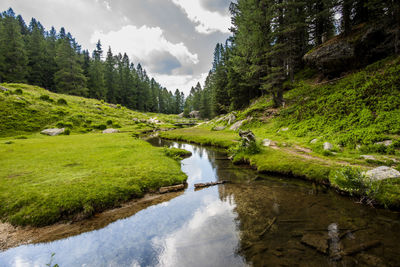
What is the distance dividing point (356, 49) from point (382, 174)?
2070 centimetres

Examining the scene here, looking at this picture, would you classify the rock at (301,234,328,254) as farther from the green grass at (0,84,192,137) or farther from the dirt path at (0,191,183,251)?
the green grass at (0,84,192,137)

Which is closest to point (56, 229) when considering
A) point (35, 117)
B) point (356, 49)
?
point (356, 49)

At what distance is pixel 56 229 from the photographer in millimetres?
6090

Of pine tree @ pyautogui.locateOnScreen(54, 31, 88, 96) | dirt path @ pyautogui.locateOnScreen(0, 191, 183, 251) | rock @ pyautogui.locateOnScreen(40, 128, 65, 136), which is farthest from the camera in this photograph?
pine tree @ pyautogui.locateOnScreen(54, 31, 88, 96)

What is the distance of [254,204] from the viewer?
7.67 m

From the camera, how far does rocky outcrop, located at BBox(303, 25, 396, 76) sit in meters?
18.4

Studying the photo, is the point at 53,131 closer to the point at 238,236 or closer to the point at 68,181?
the point at 68,181

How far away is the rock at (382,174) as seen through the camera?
705 centimetres

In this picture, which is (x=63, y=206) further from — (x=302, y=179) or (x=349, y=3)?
(x=349, y=3)

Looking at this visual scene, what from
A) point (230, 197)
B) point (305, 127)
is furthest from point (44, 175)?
point (305, 127)

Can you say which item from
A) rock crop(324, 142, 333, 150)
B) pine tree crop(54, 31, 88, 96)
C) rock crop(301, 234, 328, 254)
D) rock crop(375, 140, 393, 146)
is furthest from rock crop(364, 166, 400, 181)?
pine tree crop(54, 31, 88, 96)

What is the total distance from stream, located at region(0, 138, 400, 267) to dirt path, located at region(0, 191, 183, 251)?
8.9 inches

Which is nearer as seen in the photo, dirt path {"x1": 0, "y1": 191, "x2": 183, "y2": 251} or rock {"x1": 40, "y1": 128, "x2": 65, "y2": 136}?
dirt path {"x1": 0, "y1": 191, "x2": 183, "y2": 251}

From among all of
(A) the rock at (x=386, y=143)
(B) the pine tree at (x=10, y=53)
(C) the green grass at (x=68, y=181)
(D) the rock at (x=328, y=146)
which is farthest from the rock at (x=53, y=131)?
(B) the pine tree at (x=10, y=53)
